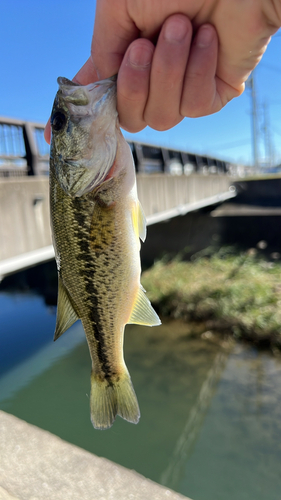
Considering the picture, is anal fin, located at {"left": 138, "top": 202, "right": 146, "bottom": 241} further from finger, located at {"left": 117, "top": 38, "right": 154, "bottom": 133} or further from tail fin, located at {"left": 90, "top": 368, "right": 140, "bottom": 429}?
tail fin, located at {"left": 90, "top": 368, "right": 140, "bottom": 429}

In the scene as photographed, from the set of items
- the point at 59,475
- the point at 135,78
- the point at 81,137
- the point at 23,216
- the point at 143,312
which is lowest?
the point at 59,475

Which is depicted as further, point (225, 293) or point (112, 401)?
point (225, 293)

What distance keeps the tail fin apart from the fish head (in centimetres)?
104

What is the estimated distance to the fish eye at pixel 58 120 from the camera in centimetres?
174

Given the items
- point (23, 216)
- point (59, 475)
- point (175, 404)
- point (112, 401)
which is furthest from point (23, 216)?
point (175, 404)

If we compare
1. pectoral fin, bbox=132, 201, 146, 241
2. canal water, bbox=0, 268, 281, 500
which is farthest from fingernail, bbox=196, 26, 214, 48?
canal water, bbox=0, 268, 281, 500

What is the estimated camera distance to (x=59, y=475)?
3.07 metres

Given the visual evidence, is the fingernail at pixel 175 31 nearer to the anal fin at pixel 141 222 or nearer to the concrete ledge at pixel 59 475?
the anal fin at pixel 141 222

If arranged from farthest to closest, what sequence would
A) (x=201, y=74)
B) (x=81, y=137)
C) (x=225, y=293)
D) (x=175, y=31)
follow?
(x=225, y=293), (x=81, y=137), (x=201, y=74), (x=175, y=31)

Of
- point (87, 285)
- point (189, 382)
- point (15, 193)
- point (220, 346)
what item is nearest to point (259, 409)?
point (189, 382)

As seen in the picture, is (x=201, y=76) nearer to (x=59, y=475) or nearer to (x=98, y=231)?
(x=98, y=231)

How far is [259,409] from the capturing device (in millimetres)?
7027

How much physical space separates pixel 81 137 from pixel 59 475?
2.84 meters

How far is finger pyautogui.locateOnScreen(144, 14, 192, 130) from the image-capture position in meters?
1.45
